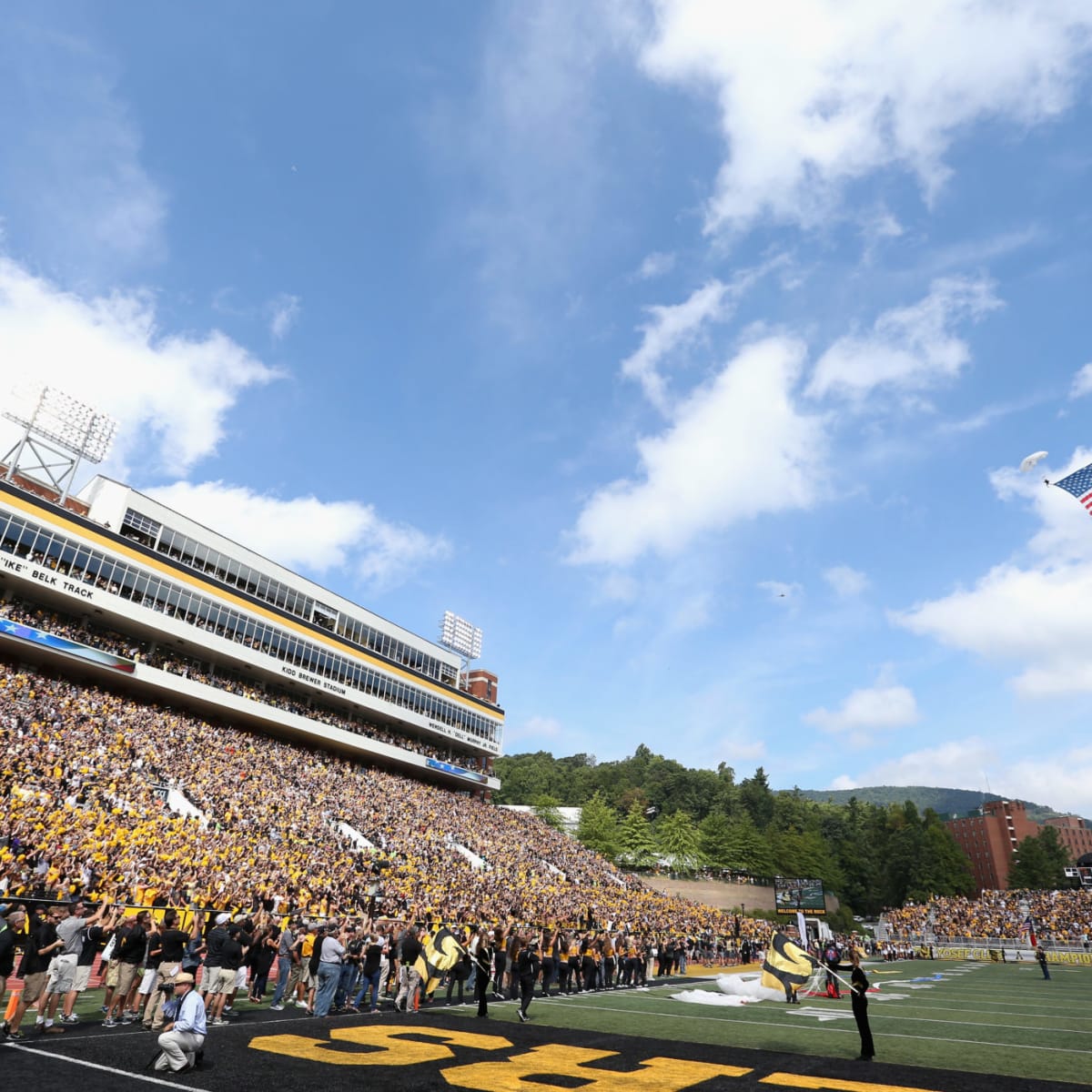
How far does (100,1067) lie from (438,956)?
7.80 metres

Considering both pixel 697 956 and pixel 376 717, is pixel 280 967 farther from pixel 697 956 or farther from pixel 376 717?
pixel 376 717

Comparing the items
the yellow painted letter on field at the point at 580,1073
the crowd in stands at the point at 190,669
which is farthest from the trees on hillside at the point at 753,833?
the yellow painted letter on field at the point at 580,1073

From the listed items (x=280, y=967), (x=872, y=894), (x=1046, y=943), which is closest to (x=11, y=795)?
(x=280, y=967)

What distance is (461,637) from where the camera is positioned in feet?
225

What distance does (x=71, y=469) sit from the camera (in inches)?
1549

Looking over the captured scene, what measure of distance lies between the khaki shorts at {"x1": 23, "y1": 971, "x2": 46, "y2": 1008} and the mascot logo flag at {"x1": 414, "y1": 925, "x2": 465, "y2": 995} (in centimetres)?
733

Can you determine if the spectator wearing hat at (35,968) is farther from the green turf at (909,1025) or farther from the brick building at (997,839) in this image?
the brick building at (997,839)

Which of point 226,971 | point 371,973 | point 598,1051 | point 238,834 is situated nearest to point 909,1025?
point 598,1051

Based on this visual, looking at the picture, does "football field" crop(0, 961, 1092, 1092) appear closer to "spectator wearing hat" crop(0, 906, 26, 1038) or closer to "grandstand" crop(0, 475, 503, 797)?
"spectator wearing hat" crop(0, 906, 26, 1038)

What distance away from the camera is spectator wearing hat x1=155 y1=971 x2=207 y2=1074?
832 cm

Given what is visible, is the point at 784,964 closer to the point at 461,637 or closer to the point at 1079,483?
the point at 1079,483

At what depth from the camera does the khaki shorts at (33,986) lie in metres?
9.95

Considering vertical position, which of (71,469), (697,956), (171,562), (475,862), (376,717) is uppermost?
(71,469)

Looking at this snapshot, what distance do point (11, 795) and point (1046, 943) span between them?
54.1 metres
